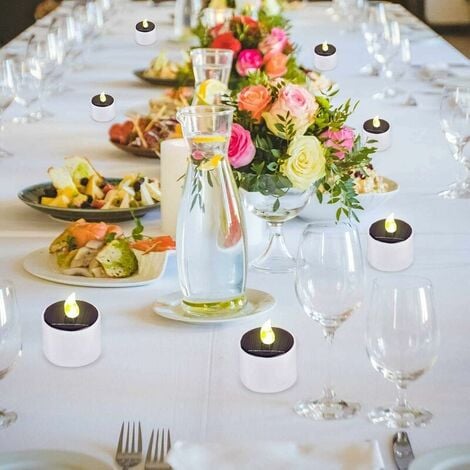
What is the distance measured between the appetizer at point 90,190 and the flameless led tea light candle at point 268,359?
0.84m

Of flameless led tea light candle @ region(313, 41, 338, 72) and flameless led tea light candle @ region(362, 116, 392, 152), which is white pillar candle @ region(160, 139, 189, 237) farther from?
flameless led tea light candle @ region(313, 41, 338, 72)

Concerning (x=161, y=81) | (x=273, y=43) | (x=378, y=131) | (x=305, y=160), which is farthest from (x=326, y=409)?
(x=161, y=81)

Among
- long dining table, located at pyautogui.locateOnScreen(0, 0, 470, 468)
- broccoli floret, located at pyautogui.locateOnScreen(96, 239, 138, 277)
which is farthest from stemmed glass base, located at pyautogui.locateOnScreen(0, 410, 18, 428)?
broccoli floret, located at pyautogui.locateOnScreen(96, 239, 138, 277)

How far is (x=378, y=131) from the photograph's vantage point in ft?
8.95

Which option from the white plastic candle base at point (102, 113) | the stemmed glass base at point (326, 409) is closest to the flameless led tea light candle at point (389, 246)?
the stemmed glass base at point (326, 409)

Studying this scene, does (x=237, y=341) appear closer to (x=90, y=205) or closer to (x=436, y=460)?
(x=436, y=460)

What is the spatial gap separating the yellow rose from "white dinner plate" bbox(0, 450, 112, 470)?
0.73 meters

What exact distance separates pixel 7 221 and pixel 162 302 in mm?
634

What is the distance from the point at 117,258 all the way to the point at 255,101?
0.34 metres

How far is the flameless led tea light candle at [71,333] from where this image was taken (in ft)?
4.86

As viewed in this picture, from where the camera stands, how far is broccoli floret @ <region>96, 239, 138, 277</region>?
1.81 metres

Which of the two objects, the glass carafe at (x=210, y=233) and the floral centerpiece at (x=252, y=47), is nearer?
the glass carafe at (x=210, y=233)

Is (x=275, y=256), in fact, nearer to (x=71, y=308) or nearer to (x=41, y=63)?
(x=71, y=308)

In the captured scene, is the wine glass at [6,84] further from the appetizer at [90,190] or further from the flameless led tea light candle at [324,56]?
the flameless led tea light candle at [324,56]
